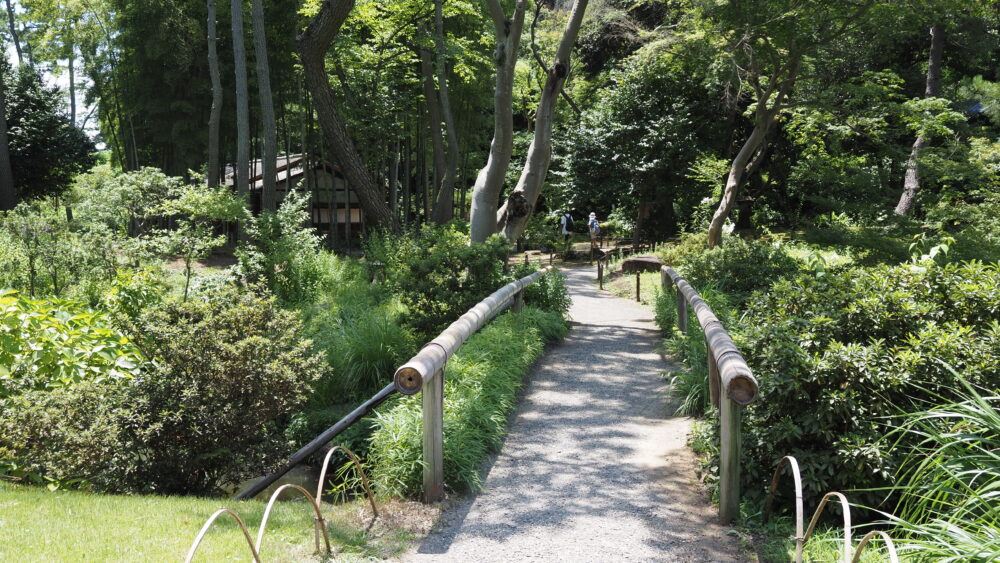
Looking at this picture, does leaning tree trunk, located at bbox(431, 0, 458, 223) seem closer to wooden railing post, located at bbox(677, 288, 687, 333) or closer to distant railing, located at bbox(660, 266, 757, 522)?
wooden railing post, located at bbox(677, 288, 687, 333)

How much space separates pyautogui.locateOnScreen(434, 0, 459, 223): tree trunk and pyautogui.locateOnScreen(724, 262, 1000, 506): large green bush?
13.4 meters

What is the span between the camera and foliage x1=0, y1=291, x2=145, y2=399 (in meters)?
6.03

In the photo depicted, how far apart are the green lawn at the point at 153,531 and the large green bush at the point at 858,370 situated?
2.27 m

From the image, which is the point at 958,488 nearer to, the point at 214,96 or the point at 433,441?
the point at 433,441

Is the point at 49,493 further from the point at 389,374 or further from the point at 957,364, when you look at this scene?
the point at 957,364

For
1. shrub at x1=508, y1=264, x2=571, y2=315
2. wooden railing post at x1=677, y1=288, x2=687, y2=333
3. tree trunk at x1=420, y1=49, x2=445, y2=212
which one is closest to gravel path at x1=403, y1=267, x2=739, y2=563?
wooden railing post at x1=677, y1=288, x2=687, y2=333

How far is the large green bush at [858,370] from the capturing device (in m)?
4.00

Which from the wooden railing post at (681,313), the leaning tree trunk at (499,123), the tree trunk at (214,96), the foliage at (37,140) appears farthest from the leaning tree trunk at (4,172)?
the wooden railing post at (681,313)

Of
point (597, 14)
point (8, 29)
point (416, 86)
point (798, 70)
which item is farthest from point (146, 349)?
point (8, 29)

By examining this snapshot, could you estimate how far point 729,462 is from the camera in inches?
155

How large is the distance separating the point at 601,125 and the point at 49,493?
72.2 ft

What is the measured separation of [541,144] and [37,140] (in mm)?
22323

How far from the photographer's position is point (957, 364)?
409cm

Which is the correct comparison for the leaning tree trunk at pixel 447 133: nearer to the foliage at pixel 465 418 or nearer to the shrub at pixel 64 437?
the foliage at pixel 465 418
